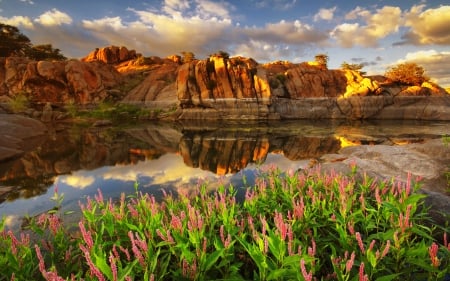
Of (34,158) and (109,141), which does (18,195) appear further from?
(109,141)

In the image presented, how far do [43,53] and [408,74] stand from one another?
345 feet

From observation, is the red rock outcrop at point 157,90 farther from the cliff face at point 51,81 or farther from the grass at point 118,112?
the cliff face at point 51,81

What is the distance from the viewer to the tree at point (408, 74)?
73312 millimetres

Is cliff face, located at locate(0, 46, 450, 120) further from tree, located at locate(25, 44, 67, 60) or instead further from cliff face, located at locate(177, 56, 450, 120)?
tree, located at locate(25, 44, 67, 60)

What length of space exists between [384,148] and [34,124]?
3384cm

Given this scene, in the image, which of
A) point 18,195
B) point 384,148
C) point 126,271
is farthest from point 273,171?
point 384,148

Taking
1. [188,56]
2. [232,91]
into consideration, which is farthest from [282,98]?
[188,56]

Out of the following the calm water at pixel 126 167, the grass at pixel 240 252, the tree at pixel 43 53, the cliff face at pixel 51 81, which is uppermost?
the tree at pixel 43 53

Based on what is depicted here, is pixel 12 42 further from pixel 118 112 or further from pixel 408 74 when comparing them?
pixel 408 74

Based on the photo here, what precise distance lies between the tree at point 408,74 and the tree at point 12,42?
10467 centimetres

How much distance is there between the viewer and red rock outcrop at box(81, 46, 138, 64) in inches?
4087

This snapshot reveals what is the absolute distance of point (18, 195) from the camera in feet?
36.7

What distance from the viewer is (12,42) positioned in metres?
79.1

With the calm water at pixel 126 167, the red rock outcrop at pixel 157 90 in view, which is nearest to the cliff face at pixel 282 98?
the red rock outcrop at pixel 157 90
